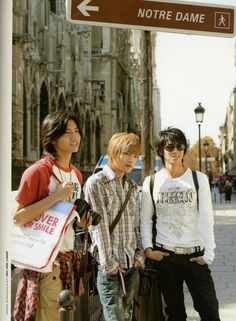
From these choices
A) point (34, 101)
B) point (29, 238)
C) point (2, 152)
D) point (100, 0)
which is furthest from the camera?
point (34, 101)

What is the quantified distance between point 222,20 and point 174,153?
976 mm

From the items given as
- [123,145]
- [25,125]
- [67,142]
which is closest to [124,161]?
[123,145]

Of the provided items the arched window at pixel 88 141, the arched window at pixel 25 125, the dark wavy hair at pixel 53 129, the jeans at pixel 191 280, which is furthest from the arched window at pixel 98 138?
the dark wavy hair at pixel 53 129

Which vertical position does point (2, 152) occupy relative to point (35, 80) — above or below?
below

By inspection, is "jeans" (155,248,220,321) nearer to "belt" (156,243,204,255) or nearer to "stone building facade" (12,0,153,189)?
"belt" (156,243,204,255)

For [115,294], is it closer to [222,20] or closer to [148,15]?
[148,15]

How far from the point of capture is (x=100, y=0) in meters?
3.45

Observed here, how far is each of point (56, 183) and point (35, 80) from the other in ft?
117

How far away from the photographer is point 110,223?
3559mm

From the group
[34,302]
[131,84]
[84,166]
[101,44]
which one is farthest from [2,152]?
[131,84]

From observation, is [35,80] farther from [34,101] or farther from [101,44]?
[101,44]

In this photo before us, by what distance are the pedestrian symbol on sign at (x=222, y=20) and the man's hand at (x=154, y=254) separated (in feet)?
5.20

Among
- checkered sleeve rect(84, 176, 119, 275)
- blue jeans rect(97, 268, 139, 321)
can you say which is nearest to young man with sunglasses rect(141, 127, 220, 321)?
blue jeans rect(97, 268, 139, 321)

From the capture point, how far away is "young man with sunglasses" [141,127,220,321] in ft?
12.7
